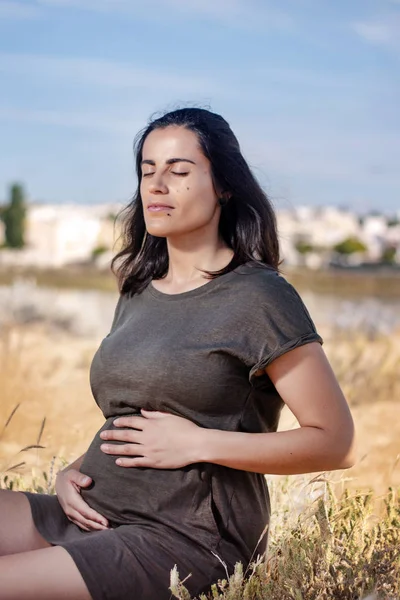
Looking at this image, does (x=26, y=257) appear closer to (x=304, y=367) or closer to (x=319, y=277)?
(x=319, y=277)

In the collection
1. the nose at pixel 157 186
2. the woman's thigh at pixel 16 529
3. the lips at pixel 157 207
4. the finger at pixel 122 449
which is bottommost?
the woman's thigh at pixel 16 529

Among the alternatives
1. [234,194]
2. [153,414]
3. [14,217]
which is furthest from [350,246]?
[153,414]

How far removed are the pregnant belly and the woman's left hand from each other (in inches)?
1.3

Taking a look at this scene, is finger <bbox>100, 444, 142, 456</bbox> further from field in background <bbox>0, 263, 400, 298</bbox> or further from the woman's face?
field in background <bbox>0, 263, 400, 298</bbox>

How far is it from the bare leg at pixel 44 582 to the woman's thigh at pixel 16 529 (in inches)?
11.4

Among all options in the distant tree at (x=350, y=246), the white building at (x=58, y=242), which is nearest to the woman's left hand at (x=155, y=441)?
the white building at (x=58, y=242)

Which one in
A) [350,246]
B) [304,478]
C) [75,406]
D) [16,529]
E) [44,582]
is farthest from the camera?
[350,246]

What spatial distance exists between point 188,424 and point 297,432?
11.2 inches

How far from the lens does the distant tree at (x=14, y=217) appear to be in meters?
60.8

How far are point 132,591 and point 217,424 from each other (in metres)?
0.48

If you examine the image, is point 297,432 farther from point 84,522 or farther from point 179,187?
point 179,187

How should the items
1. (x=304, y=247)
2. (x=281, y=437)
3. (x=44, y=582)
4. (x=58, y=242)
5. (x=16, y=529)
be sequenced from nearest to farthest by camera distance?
1. (x=44, y=582)
2. (x=281, y=437)
3. (x=16, y=529)
4. (x=58, y=242)
5. (x=304, y=247)

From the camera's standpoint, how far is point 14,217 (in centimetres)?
6294

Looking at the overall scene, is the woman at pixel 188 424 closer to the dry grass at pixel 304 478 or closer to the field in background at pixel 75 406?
the dry grass at pixel 304 478
